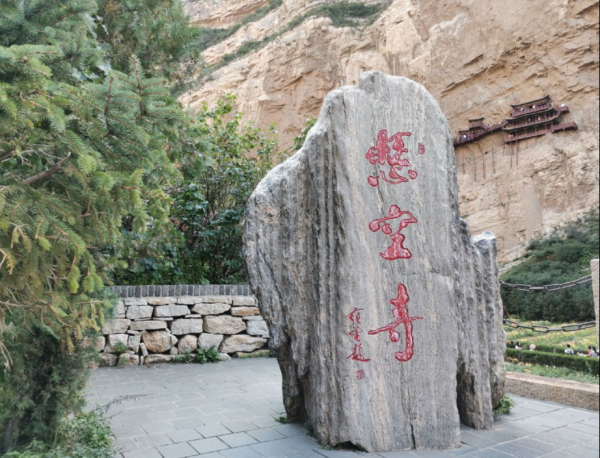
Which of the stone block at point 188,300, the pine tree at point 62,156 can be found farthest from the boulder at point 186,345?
the pine tree at point 62,156

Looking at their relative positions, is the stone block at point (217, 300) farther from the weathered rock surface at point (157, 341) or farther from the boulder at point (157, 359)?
the boulder at point (157, 359)

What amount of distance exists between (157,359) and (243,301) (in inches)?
65.2

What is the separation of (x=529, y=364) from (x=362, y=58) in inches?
960

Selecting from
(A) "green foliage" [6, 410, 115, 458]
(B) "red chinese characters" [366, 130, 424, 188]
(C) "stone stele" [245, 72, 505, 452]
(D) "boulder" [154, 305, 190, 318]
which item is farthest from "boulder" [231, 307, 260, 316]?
(B) "red chinese characters" [366, 130, 424, 188]

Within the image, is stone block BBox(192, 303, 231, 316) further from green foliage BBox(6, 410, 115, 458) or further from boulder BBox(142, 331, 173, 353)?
green foliage BBox(6, 410, 115, 458)

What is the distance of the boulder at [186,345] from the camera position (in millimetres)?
7102

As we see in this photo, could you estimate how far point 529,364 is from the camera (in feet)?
20.3

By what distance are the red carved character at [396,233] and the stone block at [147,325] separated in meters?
4.61

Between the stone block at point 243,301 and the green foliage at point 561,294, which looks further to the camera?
the stone block at point 243,301

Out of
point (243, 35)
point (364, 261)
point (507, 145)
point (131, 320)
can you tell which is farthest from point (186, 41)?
point (243, 35)

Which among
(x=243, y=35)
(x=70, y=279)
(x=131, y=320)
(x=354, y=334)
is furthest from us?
(x=243, y=35)

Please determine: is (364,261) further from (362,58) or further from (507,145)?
(362,58)

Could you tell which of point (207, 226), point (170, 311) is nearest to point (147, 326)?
point (170, 311)

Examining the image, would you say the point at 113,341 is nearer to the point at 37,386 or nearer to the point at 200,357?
the point at 200,357
